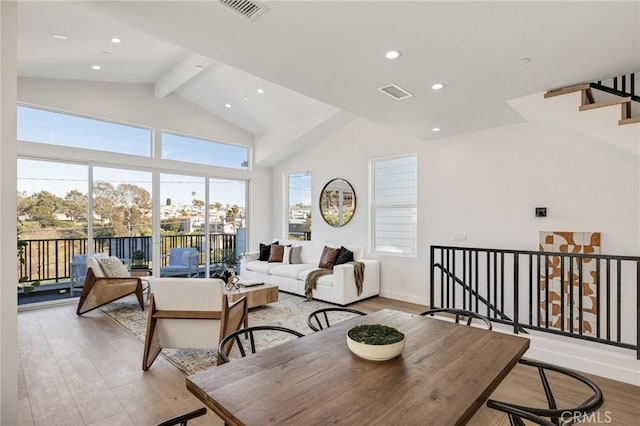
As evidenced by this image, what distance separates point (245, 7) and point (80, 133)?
15.6 feet

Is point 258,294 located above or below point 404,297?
above

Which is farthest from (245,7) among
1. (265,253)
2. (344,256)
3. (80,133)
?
(265,253)

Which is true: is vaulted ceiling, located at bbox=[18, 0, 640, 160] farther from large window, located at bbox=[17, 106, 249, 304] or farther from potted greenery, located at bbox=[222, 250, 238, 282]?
potted greenery, located at bbox=[222, 250, 238, 282]

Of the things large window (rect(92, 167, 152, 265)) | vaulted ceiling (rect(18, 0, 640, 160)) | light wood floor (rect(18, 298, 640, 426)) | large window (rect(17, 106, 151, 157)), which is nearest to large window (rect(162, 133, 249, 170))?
large window (rect(17, 106, 151, 157))

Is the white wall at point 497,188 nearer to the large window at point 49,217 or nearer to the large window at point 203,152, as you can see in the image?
the large window at point 203,152

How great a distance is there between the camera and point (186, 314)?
287cm

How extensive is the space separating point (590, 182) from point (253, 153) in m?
6.08

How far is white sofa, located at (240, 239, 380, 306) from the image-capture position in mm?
4984

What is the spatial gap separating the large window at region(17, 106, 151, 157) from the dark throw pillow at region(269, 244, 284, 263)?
2.94m

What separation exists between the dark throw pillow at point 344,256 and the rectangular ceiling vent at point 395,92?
2.83 m

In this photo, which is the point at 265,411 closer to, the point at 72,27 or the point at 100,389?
the point at 100,389

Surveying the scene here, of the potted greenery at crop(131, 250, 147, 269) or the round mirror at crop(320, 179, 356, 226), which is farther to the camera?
the round mirror at crop(320, 179, 356, 226)

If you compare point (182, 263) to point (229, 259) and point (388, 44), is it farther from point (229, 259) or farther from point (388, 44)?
point (388, 44)

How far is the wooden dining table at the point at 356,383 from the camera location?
3.41ft
